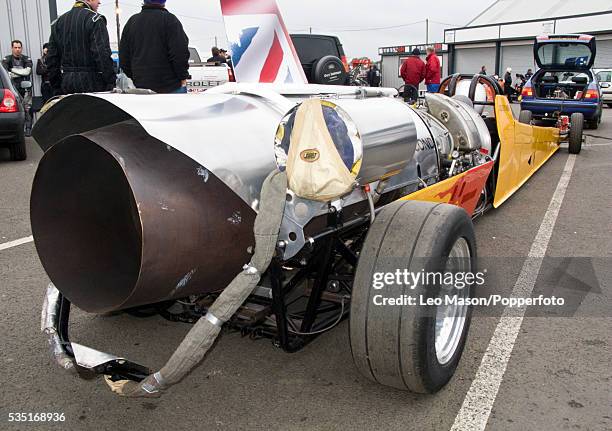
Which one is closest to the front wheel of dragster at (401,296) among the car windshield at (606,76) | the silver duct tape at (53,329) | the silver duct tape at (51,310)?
the silver duct tape at (53,329)

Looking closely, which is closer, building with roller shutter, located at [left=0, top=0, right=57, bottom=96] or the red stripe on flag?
the red stripe on flag

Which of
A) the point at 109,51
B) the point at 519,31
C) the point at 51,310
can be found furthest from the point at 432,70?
the point at 519,31

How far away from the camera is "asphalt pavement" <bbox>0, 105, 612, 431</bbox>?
239cm

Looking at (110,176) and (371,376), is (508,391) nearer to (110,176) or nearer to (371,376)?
(371,376)

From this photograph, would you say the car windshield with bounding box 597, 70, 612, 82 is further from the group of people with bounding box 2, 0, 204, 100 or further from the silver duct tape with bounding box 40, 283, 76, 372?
the silver duct tape with bounding box 40, 283, 76, 372

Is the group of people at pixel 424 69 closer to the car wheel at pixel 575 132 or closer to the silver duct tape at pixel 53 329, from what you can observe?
the car wheel at pixel 575 132

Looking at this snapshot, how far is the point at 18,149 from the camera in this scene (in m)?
8.49

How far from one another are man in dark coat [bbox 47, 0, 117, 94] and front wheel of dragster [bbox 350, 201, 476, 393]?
166 inches

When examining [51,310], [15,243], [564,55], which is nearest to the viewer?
[51,310]

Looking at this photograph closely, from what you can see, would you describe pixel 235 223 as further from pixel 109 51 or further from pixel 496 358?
pixel 109 51

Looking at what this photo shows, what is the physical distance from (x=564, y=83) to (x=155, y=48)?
1101 centimetres

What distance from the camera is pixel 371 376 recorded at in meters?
2.36

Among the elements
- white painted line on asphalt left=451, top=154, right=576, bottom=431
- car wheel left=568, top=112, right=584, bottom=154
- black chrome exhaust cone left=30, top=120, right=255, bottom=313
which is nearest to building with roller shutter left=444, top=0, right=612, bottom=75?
car wheel left=568, top=112, right=584, bottom=154

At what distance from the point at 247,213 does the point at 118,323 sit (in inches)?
60.1
